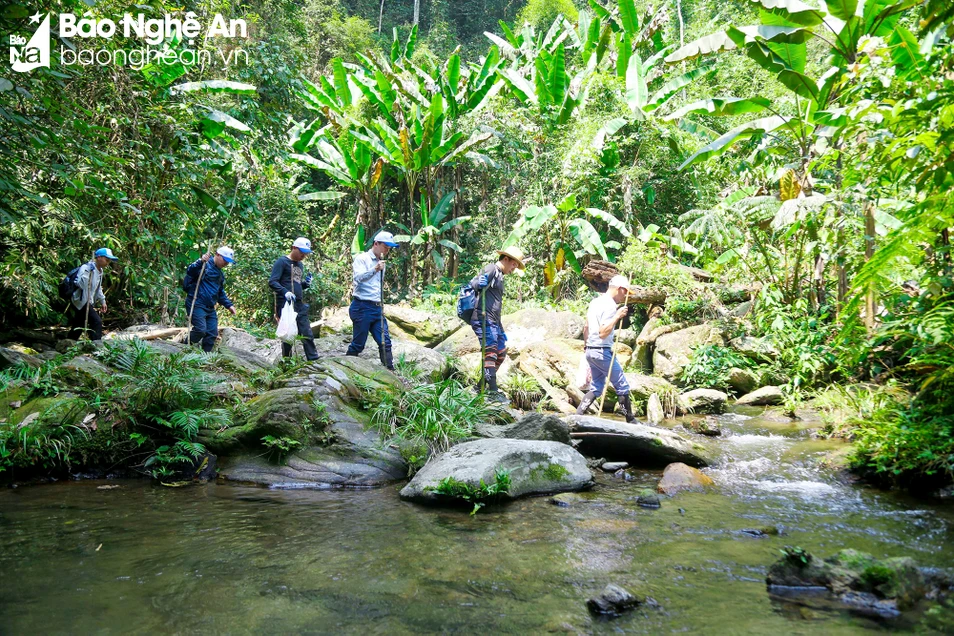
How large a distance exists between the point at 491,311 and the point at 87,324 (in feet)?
19.6

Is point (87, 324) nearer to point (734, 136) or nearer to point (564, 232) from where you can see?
point (734, 136)

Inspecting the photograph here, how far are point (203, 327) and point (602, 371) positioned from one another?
5.68m

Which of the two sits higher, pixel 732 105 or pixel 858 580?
pixel 732 105

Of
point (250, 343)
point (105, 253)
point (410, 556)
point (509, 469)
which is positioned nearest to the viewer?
point (410, 556)

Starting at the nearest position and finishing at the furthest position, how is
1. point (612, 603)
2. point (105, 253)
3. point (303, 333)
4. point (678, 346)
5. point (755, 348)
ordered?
point (612, 603) → point (105, 253) → point (303, 333) → point (755, 348) → point (678, 346)

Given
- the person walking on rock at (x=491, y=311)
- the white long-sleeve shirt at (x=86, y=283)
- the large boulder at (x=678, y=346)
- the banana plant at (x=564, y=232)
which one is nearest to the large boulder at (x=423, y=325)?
the banana plant at (x=564, y=232)

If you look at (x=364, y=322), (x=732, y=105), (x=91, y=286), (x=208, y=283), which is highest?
(x=732, y=105)

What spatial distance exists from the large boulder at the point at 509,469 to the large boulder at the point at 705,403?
14.4 ft

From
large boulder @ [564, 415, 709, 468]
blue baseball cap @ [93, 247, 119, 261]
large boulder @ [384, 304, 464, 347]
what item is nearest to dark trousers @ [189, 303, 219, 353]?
blue baseball cap @ [93, 247, 119, 261]

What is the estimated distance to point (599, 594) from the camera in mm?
3074

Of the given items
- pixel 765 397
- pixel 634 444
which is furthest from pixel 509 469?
pixel 765 397

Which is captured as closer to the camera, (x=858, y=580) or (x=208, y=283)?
(x=858, y=580)

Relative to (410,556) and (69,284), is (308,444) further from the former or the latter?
(69,284)

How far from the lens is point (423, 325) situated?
13914mm
